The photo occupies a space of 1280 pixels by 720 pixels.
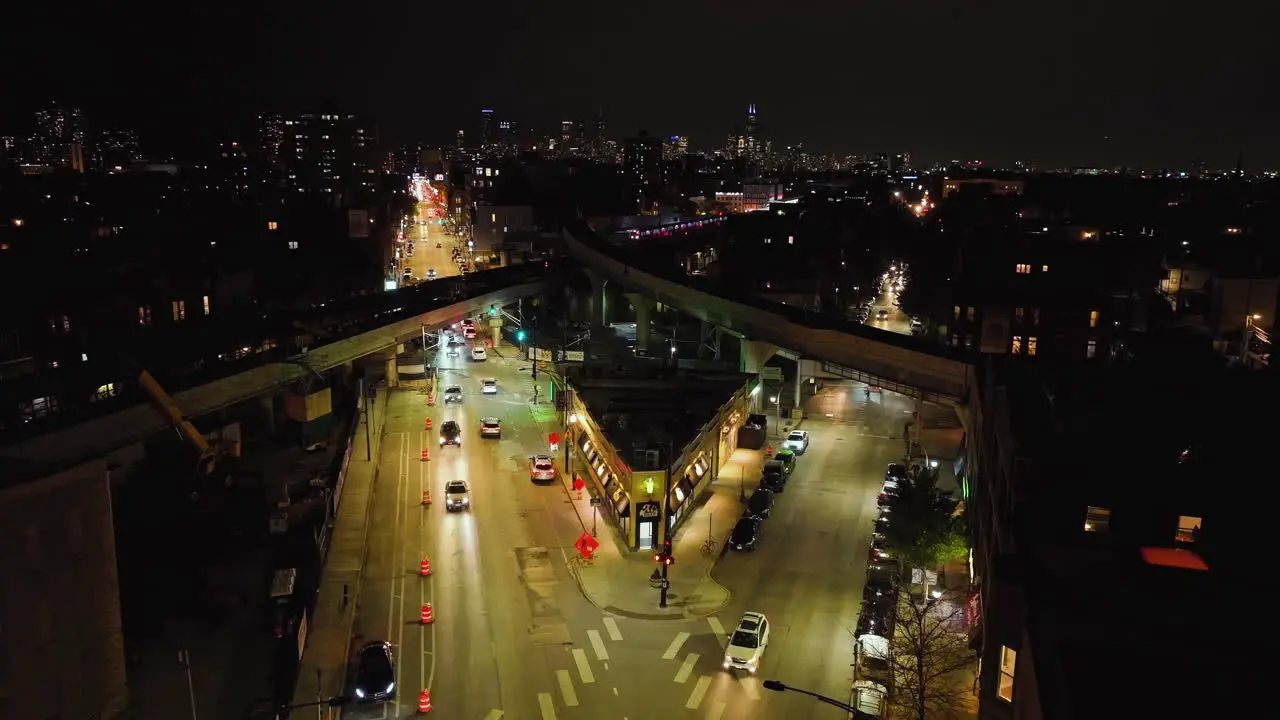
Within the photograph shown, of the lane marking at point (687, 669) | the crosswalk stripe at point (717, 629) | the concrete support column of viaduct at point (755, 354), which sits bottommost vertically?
the crosswalk stripe at point (717, 629)

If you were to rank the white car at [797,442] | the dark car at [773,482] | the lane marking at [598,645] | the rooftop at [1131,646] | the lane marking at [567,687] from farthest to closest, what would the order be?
the white car at [797,442]
the dark car at [773,482]
the lane marking at [598,645]
the lane marking at [567,687]
the rooftop at [1131,646]

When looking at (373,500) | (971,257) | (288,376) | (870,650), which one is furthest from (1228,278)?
(288,376)

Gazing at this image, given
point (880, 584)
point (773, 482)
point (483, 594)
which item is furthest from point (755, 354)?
point (483, 594)

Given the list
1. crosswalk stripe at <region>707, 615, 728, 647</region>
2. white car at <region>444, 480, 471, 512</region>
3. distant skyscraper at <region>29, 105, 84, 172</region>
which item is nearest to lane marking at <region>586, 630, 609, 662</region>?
crosswalk stripe at <region>707, 615, 728, 647</region>

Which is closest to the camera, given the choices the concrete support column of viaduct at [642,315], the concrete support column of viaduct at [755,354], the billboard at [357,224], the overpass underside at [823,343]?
the overpass underside at [823,343]

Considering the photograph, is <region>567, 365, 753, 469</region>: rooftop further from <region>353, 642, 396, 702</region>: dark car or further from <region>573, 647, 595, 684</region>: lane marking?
<region>353, 642, 396, 702</region>: dark car

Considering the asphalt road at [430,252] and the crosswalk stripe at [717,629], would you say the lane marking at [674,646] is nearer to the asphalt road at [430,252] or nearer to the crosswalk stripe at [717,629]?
the crosswalk stripe at [717,629]

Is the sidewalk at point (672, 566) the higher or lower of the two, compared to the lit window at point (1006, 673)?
lower

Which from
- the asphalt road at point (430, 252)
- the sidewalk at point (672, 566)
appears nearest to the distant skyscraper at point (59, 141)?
the asphalt road at point (430, 252)
